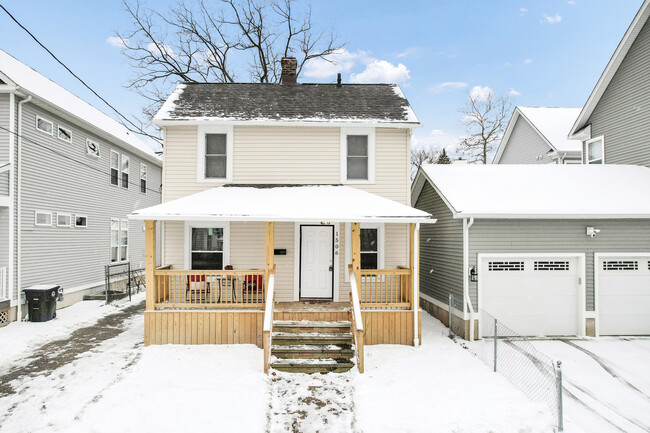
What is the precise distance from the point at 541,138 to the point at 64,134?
19897 mm

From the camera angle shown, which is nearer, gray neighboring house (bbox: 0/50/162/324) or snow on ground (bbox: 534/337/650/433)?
snow on ground (bbox: 534/337/650/433)

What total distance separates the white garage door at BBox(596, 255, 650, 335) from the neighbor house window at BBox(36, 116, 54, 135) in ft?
51.8

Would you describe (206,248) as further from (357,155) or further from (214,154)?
(357,155)

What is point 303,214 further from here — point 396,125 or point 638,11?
point 638,11

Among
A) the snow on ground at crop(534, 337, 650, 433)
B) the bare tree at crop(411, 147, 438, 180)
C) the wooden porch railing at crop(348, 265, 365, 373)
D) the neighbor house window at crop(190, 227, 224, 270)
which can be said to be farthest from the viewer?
the bare tree at crop(411, 147, 438, 180)

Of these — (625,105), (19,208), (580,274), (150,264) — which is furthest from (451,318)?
(19,208)

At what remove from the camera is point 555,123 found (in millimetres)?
18766

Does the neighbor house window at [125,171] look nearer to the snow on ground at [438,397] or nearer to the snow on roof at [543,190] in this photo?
the snow on roof at [543,190]

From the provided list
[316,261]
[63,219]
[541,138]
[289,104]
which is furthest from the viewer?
[541,138]

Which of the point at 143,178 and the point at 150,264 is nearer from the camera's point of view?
the point at 150,264

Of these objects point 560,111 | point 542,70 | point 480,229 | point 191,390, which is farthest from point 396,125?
point 542,70

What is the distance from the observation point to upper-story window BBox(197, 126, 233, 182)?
10.1 m

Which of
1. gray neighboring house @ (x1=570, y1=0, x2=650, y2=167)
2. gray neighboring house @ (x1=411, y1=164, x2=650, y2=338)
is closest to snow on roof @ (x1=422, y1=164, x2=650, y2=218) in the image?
gray neighboring house @ (x1=411, y1=164, x2=650, y2=338)

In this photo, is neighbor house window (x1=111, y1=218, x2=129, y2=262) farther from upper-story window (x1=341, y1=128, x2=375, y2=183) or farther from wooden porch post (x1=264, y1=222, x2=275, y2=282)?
upper-story window (x1=341, y1=128, x2=375, y2=183)
